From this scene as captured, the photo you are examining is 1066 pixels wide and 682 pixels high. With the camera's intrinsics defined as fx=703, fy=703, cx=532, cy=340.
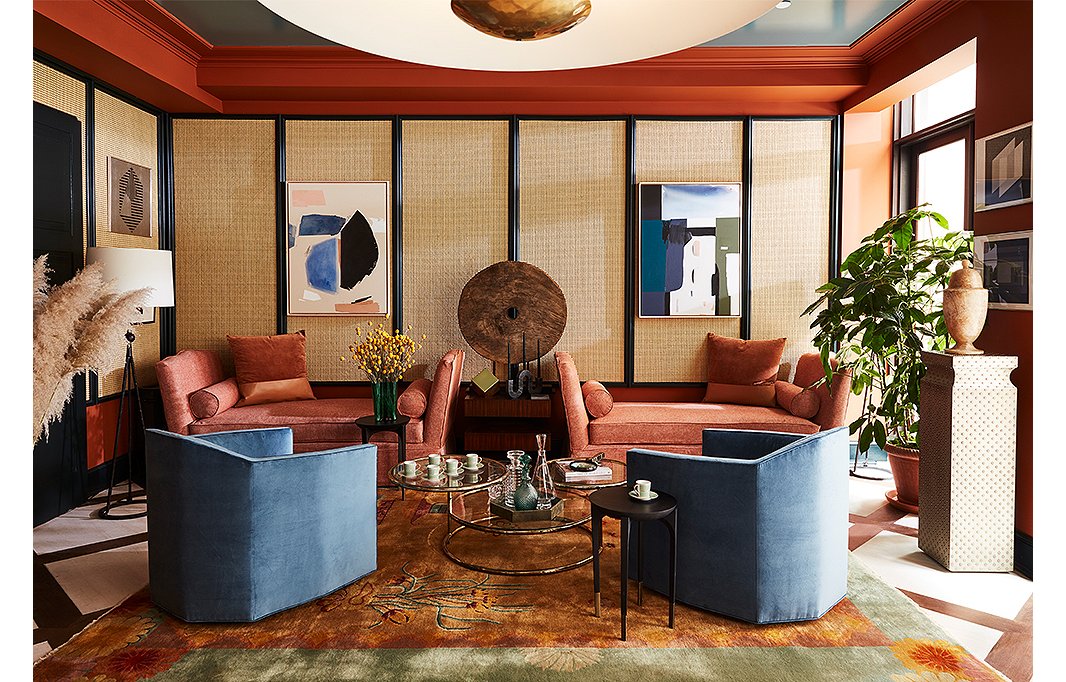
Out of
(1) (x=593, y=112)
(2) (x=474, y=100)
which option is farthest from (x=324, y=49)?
(1) (x=593, y=112)

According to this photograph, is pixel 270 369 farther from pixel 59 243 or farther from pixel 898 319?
pixel 898 319

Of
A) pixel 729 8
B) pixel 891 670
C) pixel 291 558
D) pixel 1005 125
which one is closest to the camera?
pixel 729 8

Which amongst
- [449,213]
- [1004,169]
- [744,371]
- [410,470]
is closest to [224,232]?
[449,213]

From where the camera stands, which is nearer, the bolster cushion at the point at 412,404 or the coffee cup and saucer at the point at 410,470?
the coffee cup and saucer at the point at 410,470

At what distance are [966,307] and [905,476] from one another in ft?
4.35

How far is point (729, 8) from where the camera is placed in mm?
1435

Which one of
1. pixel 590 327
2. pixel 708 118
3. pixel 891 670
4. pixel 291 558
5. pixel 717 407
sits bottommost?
pixel 891 670

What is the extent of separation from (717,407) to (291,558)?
10.6 feet

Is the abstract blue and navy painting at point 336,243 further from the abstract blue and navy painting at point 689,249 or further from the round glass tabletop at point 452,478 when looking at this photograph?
the round glass tabletop at point 452,478

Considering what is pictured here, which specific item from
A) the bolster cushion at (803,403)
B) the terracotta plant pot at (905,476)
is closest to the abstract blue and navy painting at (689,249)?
the bolster cushion at (803,403)

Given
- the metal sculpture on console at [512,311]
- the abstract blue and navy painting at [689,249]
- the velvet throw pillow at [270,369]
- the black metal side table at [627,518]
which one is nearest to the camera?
the black metal side table at [627,518]

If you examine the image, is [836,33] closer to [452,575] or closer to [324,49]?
[324,49]

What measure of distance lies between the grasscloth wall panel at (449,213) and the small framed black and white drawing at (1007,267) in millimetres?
3181

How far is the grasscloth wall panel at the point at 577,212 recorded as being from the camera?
17.9 ft
